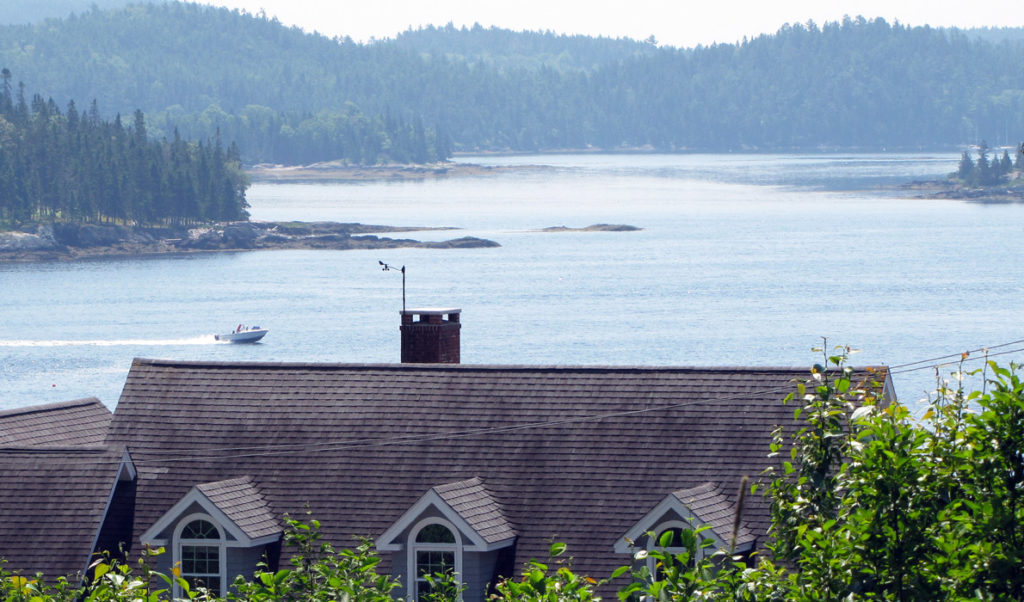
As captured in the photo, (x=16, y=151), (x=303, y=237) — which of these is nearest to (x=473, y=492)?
(x=303, y=237)

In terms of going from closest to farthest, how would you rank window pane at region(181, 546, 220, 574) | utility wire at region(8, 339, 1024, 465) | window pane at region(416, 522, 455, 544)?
window pane at region(416, 522, 455, 544), window pane at region(181, 546, 220, 574), utility wire at region(8, 339, 1024, 465)

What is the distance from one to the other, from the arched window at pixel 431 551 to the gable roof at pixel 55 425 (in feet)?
19.9

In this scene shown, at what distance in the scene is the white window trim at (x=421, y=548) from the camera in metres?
16.6

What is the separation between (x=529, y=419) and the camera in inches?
725

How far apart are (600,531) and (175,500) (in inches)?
194

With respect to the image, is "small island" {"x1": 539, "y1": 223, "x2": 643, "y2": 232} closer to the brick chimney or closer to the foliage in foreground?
the brick chimney

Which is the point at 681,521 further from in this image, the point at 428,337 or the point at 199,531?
the point at 428,337

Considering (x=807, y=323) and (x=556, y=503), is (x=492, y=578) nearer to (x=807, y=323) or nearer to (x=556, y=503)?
(x=556, y=503)

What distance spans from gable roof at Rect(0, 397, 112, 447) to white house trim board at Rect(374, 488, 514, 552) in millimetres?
5826

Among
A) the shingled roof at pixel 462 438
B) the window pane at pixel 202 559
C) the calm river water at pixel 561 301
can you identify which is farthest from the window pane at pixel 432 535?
the calm river water at pixel 561 301

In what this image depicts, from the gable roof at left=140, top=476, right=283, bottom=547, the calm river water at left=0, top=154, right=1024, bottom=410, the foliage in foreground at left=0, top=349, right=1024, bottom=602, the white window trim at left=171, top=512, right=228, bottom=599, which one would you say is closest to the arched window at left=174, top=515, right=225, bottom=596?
the white window trim at left=171, top=512, right=228, bottom=599

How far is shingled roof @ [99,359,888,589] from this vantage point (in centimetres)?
1741

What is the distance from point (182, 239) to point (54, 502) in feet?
544

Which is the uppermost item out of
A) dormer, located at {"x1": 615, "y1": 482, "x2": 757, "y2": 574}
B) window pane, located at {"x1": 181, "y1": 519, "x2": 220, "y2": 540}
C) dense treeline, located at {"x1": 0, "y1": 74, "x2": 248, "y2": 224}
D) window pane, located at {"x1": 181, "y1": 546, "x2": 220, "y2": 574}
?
dormer, located at {"x1": 615, "y1": 482, "x2": 757, "y2": 574}
